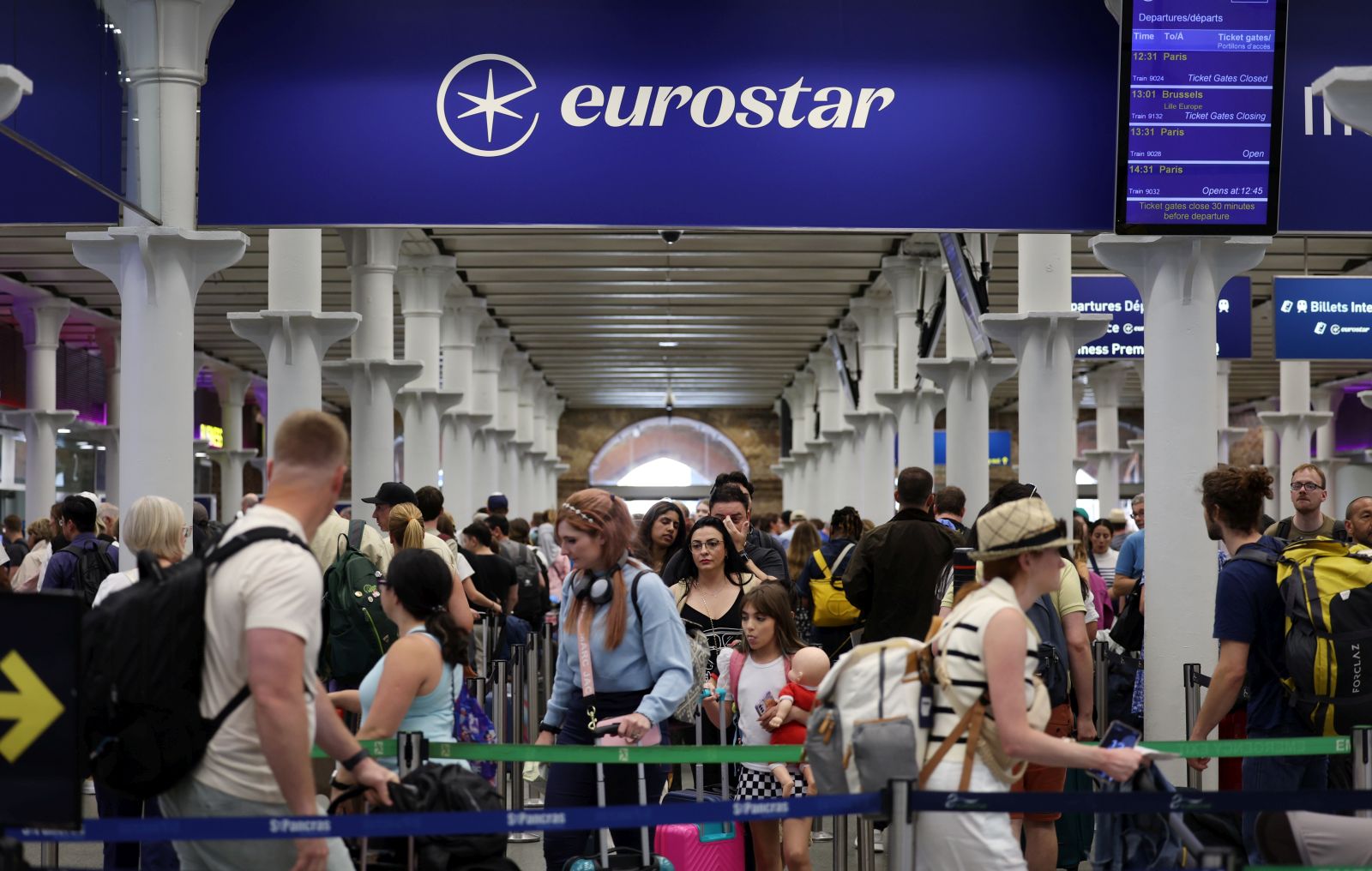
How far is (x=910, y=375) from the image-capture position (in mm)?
23594

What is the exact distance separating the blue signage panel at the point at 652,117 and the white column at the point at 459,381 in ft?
56.5

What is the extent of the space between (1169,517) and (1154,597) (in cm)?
44

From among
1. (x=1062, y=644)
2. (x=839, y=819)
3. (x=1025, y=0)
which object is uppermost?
(x=1025, y=0)

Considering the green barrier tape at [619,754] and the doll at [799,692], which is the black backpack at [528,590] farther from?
the green barrier tape at [619,754]

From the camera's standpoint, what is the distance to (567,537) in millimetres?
5426

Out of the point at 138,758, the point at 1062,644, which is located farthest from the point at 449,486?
the point at 138,758

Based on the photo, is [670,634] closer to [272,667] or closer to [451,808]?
[451,808]

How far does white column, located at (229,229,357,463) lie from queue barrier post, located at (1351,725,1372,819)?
33.0ft

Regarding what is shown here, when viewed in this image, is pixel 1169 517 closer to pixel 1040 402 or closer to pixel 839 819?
Result: pixel 839 819

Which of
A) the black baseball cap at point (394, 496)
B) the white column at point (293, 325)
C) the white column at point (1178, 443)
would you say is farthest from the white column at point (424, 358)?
the white column at point (1178, 443)

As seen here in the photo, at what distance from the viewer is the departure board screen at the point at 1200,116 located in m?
7.78

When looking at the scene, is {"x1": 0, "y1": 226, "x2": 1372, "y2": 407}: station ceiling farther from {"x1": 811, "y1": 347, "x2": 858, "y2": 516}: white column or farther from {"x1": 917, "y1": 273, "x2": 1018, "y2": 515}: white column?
{"x1": 917, "y1": 273, "x2": 1018, "y2": 515}: white column

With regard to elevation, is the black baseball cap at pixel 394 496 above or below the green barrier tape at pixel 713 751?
above

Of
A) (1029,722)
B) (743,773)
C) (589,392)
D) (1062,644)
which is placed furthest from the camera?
(589,392)
